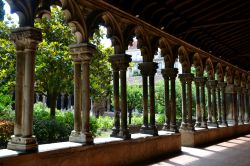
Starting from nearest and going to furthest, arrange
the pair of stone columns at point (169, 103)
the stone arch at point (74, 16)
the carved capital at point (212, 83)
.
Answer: the stone arch at point (74, 16), the pair of stone columns at point (169, 103), the carved capital at point (212, 83)

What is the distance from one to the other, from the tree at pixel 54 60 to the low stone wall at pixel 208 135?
451cm

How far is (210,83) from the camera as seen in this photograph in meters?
13.0

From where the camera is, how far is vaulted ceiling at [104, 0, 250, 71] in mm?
7461

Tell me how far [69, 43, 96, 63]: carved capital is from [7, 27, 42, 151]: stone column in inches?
44.6

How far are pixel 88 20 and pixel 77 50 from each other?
60cm

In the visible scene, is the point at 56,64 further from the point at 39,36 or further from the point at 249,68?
the point at 249,68

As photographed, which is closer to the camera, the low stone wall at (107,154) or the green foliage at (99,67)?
the low stone wall at (107,154)

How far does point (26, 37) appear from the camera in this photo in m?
4.92

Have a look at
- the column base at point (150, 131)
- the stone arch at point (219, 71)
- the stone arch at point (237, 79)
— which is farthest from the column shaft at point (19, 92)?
the stone arch at point (237, 79)

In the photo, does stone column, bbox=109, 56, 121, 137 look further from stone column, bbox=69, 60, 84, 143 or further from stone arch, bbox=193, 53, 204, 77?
stone arch, bbox=193, 53, 204, 77

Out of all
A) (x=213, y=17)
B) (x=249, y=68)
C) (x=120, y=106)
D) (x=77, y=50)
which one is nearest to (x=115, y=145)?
(x=120, y=106)

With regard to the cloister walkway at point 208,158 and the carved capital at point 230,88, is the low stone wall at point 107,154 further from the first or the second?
the carved capital at point 230,88

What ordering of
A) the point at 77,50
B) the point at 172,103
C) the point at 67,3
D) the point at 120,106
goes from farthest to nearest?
the point at 172,103 < the point at 120,106 < the point at 77,50 < the point at 67,3

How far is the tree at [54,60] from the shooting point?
11555mm
